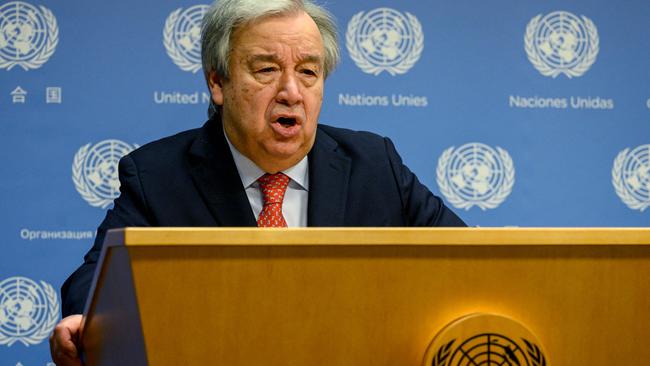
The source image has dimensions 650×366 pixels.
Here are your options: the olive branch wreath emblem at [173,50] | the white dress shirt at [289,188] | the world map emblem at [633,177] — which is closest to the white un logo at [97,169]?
the olive branch wreath emblem at [173,50]

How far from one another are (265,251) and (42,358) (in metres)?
2.10

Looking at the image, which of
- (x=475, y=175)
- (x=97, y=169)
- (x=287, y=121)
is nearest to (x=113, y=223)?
(x=287, y=121)

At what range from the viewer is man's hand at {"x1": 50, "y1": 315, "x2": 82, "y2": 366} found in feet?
4.76

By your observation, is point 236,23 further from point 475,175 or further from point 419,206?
point 475,175

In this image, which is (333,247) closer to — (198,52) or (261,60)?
(261,60)

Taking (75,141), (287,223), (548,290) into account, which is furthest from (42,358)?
(548,290)

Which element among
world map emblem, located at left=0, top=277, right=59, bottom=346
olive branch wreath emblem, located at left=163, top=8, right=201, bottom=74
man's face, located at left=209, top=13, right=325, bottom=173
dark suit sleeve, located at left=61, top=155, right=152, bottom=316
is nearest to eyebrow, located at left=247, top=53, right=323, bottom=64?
man's face, located at left=209, top=13, right=325, bottom=173

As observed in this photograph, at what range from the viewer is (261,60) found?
201 cm

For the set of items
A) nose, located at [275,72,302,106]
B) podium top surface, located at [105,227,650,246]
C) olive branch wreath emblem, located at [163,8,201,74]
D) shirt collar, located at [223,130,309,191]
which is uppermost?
olive branch wreath emblem, located at [163,8,201,74]

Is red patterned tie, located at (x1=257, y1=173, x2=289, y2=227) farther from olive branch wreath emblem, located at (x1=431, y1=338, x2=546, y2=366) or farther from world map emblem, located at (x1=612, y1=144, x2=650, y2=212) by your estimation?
world map emblem, located at (x1=612, y1=144, x2=650, y2=212)

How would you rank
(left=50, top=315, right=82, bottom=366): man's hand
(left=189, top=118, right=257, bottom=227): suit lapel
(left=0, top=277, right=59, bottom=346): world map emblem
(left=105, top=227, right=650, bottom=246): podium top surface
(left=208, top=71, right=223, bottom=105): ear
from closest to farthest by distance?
1. (left=105, top=227, right=650, bottom=246): podium top surface
2. (left=50, top=315, right=82, bottom=366): man's hand
3. (left=189, top=118, right=257, bottom=227): suit lapel
4. (left=208, top=71, right=223, bottom=105): ear
5. (left=0, top=277, right=59, bottom=346): world map emblem

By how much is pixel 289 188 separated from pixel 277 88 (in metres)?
0.24

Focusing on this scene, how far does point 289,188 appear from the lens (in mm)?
2039

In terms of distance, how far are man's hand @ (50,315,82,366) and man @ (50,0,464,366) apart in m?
0.42
